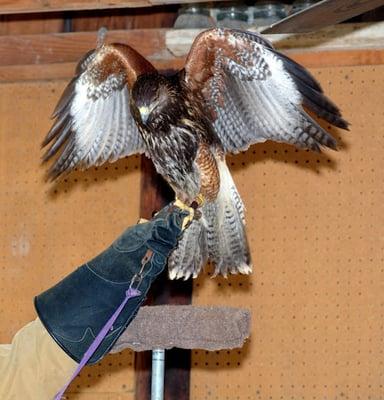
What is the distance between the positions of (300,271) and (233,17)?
3.96 ft

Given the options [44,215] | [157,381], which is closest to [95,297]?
[157,381]

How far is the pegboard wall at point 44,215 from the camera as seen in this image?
549 centimetres

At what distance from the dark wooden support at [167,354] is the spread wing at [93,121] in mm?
706

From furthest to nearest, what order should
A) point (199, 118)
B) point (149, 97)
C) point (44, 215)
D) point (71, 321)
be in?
point (44, 215) → point (199, 118) → point (149, 97) → point (71, 321)

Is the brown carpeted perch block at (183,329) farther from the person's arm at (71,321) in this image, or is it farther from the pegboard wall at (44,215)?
the pegboard wall at (44,215)

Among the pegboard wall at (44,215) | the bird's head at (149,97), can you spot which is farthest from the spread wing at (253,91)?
the pegboard wall at (44,215)

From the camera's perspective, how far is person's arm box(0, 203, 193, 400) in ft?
9.44

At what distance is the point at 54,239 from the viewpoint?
220 inches

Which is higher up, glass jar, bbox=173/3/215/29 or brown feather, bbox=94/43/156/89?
glass jar, bbox=173/3/215/29

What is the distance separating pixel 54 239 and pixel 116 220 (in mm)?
340

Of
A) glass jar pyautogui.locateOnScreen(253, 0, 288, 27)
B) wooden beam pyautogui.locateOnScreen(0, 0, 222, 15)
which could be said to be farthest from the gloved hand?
glass jar pyautogui.locateOnScreen(253, 0, 288, 27)

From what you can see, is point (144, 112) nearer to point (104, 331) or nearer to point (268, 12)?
point (268, 12)

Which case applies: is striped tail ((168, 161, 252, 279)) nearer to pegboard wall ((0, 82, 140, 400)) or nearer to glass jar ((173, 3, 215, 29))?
glass jar ((173, 3, 215, 29))

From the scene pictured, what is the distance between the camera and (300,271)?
5141mm
